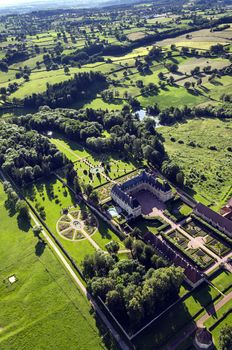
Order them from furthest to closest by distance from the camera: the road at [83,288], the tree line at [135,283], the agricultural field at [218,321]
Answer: the tree line at [135,283] → the road at [83,288] → the agricultural field at [218,321]

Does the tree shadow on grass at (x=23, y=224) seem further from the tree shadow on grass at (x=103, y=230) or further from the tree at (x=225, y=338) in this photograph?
the tree at (x=225, y=338)

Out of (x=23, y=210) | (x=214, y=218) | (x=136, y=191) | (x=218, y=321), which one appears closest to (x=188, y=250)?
(x=214, y=218)

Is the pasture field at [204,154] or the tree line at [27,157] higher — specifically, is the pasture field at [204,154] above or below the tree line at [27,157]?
below

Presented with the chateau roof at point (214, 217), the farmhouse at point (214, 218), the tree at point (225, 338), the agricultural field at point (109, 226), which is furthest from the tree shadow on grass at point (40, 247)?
the tree at point (225, 338)

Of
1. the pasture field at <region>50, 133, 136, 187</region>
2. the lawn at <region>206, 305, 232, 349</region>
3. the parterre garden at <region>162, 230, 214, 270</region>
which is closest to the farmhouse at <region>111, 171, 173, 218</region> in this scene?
the parterre garden at <region>162, 230, 214, 270</region>

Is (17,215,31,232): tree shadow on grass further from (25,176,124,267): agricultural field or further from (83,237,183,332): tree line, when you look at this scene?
(83,237,183,332): tree line

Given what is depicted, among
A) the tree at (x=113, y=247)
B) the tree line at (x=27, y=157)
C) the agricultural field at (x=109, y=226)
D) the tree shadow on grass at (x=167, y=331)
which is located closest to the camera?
the tree shadow on grass at (x=167, y=331)
